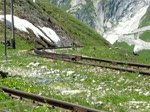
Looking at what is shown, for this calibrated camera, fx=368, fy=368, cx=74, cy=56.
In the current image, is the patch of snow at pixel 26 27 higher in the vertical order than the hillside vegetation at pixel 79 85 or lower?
higher

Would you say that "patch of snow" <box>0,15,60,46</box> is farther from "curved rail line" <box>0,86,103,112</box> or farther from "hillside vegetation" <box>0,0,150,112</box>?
"curved rail line" <box>0,86,103,112</box>

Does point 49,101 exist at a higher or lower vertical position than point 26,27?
lower

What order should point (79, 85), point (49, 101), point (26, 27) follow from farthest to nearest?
1. point (26, 27)
2. point (79, 85)
3. point (49, 101)

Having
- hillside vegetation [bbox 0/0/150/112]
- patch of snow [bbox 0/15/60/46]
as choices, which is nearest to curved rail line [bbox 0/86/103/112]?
hillside vegetation [bbox 0/0/150/112]

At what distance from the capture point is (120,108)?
1476 centimetres

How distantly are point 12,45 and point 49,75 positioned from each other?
112 ft

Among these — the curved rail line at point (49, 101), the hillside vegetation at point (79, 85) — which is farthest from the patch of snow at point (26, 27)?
the curved rail line at point (49, 101)

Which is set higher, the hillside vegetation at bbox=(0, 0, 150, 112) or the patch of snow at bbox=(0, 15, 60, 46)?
the patch of snow at bbox=(0, 15, 60, 46)

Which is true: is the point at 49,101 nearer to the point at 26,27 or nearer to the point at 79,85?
the point at 79,85

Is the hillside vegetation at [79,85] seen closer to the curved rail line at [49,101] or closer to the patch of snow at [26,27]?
the curved rail line at [49,101]

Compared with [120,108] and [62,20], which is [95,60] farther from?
[62,20]

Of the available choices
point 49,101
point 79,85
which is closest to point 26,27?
point 79,85

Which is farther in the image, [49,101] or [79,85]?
[79,85]

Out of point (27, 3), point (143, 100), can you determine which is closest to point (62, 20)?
point (27, 3)
